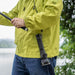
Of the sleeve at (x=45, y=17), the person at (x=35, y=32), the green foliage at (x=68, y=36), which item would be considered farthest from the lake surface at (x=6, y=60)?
the sleeve at (x=45, y=17)

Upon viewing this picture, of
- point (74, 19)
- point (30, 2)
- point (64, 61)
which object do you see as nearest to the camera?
point (30, 2)

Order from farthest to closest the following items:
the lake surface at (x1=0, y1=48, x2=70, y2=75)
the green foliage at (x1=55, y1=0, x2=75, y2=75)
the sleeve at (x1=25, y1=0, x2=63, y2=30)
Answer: the lake surface at (x1=0, y1=48, x2=70, y2=75)
the green foliage at (x1=55, y1=0, x2=75, y2=75)
the sleeve at (x1=25, y1=0, x2=63, y2=30)

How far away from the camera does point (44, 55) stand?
81cm

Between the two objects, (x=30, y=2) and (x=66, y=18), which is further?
(x=66, y=18)

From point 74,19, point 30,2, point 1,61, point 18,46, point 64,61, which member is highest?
point 30,2

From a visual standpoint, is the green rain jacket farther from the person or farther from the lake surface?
the lake surface

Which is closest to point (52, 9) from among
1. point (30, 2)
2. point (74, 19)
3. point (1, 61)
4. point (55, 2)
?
point (55, 2)

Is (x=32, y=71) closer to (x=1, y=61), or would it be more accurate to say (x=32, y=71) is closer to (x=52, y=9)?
(x=52, y=9)

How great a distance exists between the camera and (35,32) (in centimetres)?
83

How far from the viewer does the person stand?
0.75 m

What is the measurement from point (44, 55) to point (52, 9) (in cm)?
24

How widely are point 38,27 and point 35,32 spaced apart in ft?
0.25

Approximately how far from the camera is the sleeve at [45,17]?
0.74 meters

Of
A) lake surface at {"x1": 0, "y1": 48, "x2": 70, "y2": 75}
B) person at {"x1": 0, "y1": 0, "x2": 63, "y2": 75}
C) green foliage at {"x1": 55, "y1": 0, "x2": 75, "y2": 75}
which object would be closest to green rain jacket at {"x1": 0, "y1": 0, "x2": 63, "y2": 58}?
person at {"x1": 0, "y1": 0, "x2": 63, "y2": 75}
